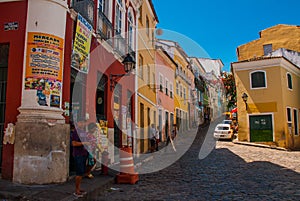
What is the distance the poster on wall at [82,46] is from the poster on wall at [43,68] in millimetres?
982

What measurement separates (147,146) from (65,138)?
33.1 ft

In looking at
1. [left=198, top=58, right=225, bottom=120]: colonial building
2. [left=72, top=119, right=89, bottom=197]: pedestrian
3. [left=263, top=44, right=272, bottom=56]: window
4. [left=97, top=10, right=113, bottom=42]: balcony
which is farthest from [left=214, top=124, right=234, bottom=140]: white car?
[left=198, top=58, right=225, bottom=120]: colonial building

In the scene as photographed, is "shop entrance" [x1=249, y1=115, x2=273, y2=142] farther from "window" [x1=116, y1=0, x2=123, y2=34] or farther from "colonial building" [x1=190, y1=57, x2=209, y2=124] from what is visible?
"colonial building" [x1=190, y1=57, x2=209, y2=124]

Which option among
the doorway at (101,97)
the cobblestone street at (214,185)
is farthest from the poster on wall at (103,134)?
the cobblestone street at (214,185)

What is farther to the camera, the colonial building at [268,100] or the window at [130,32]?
the colonial building at [268,100]

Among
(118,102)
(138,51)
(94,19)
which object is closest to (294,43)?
(138,51)

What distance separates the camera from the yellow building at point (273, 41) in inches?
1005

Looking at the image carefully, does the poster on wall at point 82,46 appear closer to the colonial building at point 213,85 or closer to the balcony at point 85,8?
the balcony at point 85,8

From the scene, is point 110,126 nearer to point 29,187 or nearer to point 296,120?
point 29,187

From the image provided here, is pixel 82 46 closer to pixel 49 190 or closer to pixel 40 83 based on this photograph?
pixel 40 83

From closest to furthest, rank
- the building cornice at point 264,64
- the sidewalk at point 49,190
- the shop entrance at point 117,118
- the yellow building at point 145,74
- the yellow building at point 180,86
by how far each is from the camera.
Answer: the sidewalk at point 49,190 → the shop entrance at point 117,118 → the yellow building at point 145,74 → the building cornice at point 264,64 → the yellow building at point 180,86

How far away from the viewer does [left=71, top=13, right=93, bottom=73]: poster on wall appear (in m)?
8.06

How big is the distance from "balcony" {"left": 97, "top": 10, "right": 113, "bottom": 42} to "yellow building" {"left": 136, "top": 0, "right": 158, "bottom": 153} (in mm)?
4608

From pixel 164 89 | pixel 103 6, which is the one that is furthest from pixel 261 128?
pixel 103 6
